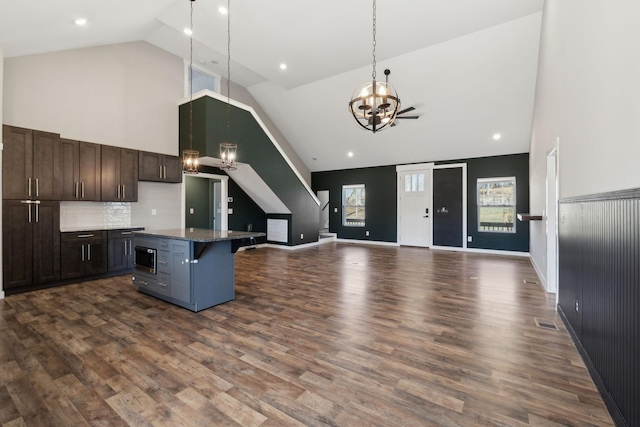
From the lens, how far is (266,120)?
913cm

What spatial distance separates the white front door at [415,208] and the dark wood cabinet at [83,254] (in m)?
7.63

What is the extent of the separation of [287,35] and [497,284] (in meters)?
5.36

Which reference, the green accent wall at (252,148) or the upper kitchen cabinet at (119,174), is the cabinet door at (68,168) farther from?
the green accent wall at (252,148)

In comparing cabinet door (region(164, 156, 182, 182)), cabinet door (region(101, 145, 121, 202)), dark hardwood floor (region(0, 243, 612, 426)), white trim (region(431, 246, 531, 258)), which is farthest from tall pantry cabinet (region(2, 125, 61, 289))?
white trim (region(431, 246, 531, 258))

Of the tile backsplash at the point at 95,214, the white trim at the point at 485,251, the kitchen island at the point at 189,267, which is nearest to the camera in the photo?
the kitchen island at the point at 189,267

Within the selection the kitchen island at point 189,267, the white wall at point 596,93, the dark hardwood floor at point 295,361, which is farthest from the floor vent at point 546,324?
the kitchen island at point 189,267

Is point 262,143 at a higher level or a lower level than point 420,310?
higher

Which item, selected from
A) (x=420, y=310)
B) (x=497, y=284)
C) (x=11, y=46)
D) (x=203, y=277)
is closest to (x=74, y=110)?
(x=11, y=46)

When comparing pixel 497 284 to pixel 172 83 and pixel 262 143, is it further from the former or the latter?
pixel 172 83

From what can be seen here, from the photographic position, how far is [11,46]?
153 inches

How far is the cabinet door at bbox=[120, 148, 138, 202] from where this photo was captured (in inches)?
204

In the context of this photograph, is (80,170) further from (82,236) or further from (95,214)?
(82,236)

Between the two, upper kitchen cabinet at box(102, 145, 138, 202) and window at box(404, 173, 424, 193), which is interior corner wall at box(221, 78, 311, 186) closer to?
upper kitchen cabinet at box(102, 145, 138, 202)

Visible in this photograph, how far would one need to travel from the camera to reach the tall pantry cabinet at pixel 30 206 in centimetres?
387
